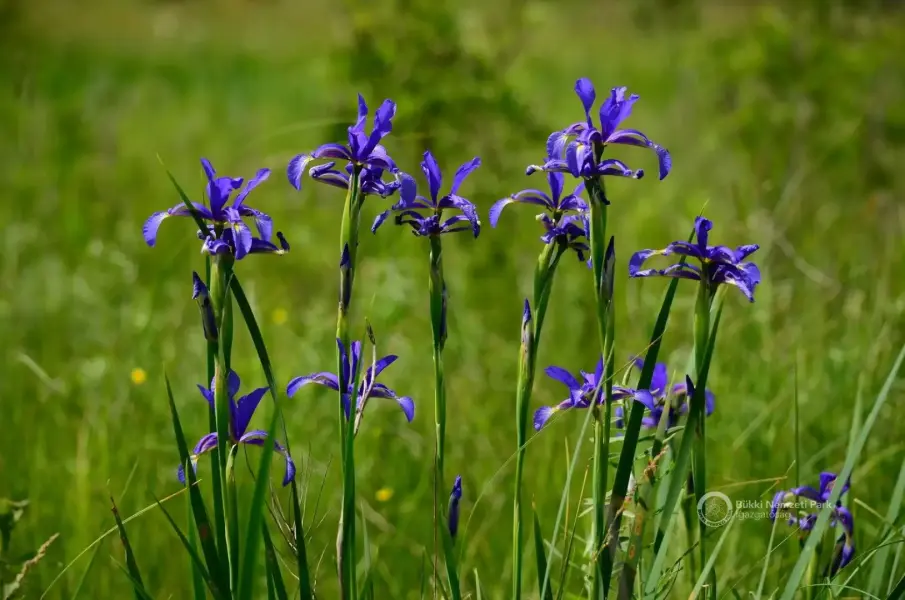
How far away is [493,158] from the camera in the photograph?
369 cm

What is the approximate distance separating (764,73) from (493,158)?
153 centimetres

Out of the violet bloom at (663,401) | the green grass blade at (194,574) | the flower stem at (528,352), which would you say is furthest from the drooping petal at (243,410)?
the violet bloom at (663,401)

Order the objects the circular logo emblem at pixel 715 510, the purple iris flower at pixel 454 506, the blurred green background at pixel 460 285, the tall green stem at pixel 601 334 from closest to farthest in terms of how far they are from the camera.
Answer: the tall green stem at pixel 601 334 → the purple iris flower at pixel 454 506 → the circular logo emblem at pixel 715 510 → the blurred green background at pixel 460 285

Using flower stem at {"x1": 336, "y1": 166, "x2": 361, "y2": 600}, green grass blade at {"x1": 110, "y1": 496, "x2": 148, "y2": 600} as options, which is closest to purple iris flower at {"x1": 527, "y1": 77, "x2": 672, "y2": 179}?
flower stem at {"x1": 336, "y1": 166, "x2": 361, "y2": 600}

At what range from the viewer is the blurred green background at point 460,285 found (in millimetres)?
2336

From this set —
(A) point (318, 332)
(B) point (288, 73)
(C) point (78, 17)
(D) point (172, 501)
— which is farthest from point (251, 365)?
(C) point (78, 17)

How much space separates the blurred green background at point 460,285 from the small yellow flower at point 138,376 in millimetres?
22

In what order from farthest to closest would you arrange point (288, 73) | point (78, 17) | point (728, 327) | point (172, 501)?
point (78, 17), point (288, 73), point (728, 327), point (172, 501)

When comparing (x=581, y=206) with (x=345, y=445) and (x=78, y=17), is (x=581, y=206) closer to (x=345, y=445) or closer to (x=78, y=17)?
(x=345, y=445)

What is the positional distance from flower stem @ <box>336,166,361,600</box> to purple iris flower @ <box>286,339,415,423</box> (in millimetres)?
18

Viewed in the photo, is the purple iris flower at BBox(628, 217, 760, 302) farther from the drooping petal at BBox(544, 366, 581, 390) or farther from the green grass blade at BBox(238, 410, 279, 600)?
the green grass blade at BBox(238, 410, 279, 600)

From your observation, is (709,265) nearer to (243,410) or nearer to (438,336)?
(438,336)

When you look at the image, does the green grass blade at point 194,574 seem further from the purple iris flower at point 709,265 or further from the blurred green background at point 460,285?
the purple iris flower at point 709,265

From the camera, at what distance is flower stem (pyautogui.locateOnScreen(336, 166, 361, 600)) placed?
3.75 ft
